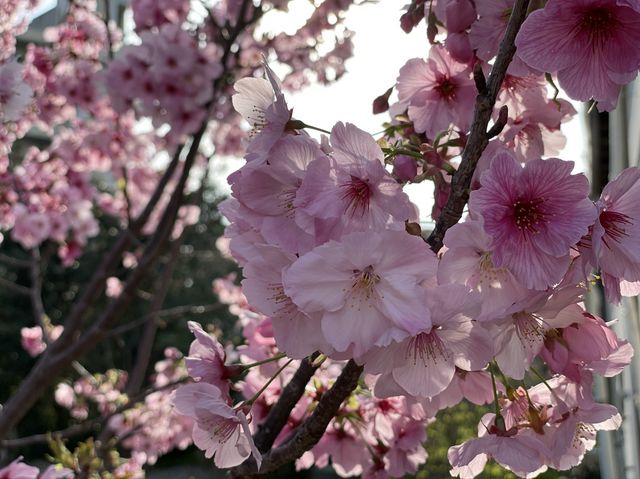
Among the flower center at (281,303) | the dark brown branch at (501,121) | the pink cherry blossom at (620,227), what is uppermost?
the dark brown branch at (501,121)

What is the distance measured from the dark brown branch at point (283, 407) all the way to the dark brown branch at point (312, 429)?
0.05 m

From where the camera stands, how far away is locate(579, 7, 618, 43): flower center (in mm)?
701

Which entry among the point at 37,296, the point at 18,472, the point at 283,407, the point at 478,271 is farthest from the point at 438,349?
the point at 37,296

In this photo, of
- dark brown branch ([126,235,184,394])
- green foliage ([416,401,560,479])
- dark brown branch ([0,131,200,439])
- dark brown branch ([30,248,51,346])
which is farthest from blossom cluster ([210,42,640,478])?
green foliage ([416,401,560,479])

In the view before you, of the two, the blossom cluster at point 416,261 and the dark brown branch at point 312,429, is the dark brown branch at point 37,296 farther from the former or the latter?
the blossom cluster at point 416,261

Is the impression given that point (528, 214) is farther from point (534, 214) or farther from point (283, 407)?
point (283, 407)

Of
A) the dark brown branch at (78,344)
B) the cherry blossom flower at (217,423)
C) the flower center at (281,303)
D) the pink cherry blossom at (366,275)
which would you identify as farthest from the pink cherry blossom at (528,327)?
the dark brown branch at (78,344)

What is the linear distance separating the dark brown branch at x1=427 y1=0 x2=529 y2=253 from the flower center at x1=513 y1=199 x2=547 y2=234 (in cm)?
8

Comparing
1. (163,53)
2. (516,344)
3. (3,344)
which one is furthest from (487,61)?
(3,344)

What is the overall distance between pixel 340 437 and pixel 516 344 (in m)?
0.55

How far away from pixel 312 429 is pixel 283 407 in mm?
111

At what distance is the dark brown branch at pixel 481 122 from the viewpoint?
0.74 m

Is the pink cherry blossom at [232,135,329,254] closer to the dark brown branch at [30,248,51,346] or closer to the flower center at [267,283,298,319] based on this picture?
the flower center at [267,283,298,319]

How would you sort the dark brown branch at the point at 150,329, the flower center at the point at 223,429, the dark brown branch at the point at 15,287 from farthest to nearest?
the dark brown branch at the point at 150,329 < the dark brown branch at the point at 15,287 < the flower center at the point at 223,429
